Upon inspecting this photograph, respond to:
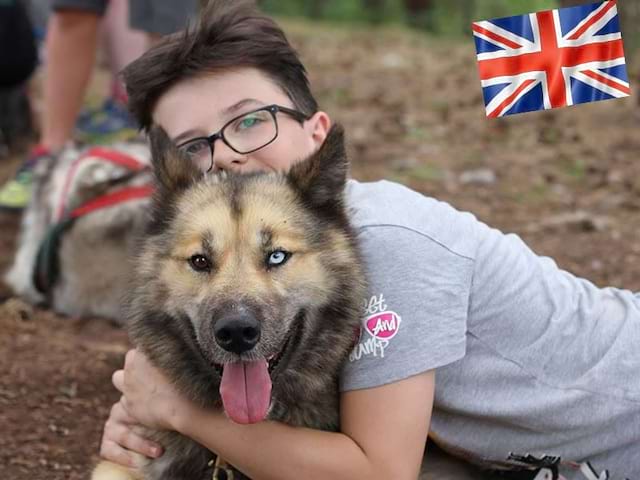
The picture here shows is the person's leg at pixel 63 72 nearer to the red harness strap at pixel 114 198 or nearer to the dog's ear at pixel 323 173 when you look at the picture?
the red harness strap at pixel 114 198

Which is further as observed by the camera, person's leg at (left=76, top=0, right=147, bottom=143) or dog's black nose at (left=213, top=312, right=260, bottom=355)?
person's leg at (left=76, top=0, right=147, bottom=143)

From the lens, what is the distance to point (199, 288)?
2.24m

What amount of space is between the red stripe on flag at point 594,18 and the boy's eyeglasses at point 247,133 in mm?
890

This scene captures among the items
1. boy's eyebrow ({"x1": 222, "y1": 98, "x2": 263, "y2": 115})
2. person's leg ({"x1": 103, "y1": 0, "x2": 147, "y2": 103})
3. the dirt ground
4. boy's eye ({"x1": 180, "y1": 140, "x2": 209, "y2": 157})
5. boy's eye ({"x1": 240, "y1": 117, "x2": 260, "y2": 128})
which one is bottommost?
the dirt ground

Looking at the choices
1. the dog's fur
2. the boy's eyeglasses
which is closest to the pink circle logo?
the boy's eyeglasses

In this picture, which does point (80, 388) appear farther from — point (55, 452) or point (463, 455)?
point (463, 455)

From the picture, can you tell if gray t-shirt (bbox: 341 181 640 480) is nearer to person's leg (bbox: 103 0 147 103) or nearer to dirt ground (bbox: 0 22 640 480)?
dirt ground (bbox: 0 22 640 480)

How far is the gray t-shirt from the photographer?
2369 millimetres

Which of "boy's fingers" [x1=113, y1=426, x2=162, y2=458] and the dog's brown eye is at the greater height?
the dog's brown eye

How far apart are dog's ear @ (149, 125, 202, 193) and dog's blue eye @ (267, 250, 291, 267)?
1.24ft

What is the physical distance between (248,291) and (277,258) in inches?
6.0

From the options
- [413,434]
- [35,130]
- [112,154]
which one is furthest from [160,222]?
[35,130]

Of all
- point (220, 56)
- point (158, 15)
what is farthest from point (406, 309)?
point (158, 15)

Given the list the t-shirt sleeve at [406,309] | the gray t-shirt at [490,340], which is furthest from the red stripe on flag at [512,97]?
the t-shirt sleeve at [406,309]
